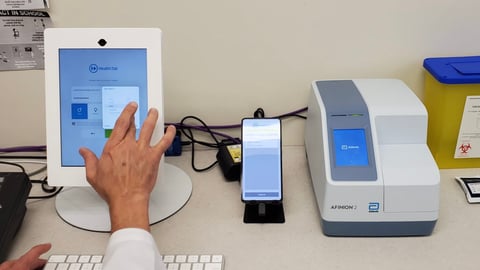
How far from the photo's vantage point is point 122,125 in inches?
34.8

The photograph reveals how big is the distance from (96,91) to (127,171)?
0.77 ft

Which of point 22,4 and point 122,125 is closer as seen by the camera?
point 122,125

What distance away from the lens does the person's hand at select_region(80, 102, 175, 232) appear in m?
0.80

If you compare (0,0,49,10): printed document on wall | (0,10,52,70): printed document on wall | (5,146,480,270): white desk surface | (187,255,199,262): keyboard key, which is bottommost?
(187,255,199,262): keyboard key

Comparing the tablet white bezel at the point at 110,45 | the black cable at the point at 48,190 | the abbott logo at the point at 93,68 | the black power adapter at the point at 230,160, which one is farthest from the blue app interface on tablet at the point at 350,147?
the black cable at the point at 48,190

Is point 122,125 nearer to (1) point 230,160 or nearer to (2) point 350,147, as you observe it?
(1) point 230,160

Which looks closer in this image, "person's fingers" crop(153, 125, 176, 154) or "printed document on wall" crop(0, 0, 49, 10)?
"person's fingers" crop(153, 125, 176, 154)

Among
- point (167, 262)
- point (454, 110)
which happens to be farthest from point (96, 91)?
point (454, 110)

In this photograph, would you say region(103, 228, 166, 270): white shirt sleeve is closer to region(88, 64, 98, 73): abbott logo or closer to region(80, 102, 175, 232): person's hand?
region(80, 102, 175, 232): person's hand

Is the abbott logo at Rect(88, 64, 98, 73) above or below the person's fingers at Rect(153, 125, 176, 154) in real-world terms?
above

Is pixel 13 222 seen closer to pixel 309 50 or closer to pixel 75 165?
pixel 75 165

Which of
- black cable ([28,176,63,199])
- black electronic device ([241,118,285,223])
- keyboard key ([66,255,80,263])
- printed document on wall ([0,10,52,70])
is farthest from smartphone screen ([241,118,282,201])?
printed document on wall ([0,10,52,70])

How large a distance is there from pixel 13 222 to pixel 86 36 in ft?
1.25

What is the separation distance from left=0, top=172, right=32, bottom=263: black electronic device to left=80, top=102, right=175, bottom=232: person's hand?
179 mm
